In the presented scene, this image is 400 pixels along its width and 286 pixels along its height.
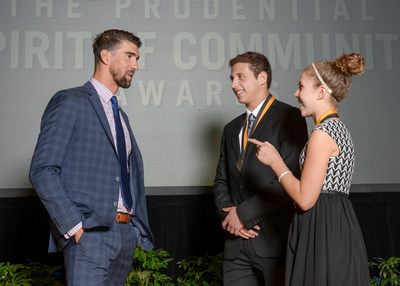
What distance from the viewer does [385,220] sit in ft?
13.8

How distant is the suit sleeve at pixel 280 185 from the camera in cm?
232

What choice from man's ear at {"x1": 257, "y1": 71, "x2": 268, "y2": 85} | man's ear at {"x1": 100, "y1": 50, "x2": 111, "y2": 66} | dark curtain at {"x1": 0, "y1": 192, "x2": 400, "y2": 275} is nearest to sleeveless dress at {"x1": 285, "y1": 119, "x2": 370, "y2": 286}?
man's ear at {"x1": 257, "y1": 71, "x2": 268, "y2": 85}

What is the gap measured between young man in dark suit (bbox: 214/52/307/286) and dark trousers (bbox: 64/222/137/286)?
24.2 inches

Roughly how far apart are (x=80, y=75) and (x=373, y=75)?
9.14 ft

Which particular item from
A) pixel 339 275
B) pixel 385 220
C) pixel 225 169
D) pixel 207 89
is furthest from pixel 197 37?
pixel 339 275

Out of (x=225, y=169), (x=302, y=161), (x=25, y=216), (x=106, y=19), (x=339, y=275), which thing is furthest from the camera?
(x=106, y=19)

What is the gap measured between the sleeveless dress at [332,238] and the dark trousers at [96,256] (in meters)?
0.79

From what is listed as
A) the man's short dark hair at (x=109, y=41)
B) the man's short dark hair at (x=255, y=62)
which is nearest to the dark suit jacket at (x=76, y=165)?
the man's short dark hair at (x=109, y=41)

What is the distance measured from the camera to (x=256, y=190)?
Answer: 2.41 metres

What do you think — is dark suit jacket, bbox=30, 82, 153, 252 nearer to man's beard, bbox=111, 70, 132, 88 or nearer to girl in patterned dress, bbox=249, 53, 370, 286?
man's beard, bbox=111, 70, 132, 88

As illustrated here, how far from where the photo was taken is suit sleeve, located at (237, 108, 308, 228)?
7.63 ft

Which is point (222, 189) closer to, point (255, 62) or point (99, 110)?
point (255, 62)

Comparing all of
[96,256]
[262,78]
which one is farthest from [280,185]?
[96,256]

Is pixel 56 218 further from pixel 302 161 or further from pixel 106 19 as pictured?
pixel 106 19
